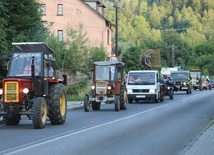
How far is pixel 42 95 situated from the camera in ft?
55.4

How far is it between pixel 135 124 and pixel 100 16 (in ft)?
144

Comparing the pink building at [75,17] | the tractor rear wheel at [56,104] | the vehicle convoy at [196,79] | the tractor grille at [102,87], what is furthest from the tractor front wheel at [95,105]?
the vehicle convoy at [196,79]

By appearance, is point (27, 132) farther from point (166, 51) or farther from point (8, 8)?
point (166, 51)

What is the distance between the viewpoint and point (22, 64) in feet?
57.5

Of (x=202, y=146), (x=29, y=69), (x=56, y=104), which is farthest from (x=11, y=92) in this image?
(x=202, y=146)

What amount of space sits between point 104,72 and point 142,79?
7.37 metres

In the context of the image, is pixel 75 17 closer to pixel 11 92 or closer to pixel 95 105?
pixel 95 105

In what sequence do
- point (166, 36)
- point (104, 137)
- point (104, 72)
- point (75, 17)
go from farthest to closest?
point (166, 36)
point (75, 17)
point (104, 72)
point (104, 137)

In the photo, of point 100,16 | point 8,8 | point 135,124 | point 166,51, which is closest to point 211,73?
point 166,51

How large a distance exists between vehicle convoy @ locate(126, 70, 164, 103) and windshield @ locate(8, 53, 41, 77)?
56.8 feet

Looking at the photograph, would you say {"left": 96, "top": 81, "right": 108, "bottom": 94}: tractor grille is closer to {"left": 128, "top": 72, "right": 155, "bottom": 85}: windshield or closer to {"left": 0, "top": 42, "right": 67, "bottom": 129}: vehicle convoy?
{"left": 128, "top": 72, "right": 155, "bottom": 85}: windshield

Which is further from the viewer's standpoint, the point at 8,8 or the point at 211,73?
the point at 211,73

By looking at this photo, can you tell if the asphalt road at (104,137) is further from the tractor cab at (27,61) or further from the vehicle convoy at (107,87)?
the vehicle convoy at (107,87)

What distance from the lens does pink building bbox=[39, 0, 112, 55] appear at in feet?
203
